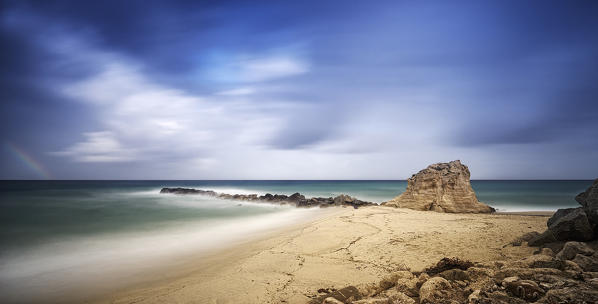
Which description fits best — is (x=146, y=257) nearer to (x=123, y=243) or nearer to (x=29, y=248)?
(x=123, y=243)

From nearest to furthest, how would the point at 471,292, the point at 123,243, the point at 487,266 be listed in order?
the point at 471,292, the point at 487,266, the point at 123,243

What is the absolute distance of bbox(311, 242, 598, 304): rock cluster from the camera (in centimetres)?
258

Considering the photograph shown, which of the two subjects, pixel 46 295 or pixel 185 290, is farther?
pixel 46 295

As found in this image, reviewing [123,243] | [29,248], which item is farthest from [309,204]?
[29,248]

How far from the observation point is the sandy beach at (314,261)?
12.6ft

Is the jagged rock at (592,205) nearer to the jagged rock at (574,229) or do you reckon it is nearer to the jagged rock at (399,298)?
the jagged rock at (574,229)

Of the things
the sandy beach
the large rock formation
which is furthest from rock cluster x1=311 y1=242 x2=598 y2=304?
the large rock formation

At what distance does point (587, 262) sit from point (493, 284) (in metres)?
1.48

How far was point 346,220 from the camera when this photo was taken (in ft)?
29.7

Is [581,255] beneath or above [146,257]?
above

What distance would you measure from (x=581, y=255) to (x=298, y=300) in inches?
152

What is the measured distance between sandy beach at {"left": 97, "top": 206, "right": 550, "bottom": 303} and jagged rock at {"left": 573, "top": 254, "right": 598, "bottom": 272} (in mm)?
1058

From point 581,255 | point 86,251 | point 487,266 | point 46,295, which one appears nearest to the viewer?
point 581,255

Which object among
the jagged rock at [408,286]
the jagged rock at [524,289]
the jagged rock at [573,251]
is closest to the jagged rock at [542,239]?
the jagged rock at [573,251]
